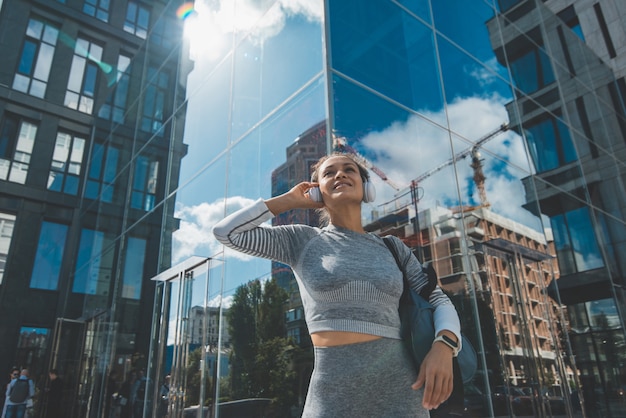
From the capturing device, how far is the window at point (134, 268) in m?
7.96

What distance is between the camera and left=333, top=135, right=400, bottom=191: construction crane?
4285 mm

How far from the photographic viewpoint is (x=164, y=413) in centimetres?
608

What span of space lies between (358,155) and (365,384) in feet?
11.0

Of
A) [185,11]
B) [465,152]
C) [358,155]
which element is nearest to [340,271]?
[358,155]

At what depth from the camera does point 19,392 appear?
8867 millimetres

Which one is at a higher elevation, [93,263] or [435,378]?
[93,263]

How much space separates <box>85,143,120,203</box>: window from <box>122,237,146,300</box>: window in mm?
2826

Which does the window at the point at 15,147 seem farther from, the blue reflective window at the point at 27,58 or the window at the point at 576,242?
the window at the point at 576,242

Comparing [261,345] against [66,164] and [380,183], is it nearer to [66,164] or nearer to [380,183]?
[380,183]

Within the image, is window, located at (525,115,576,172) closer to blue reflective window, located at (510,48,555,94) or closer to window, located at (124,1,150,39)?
blue reflective window, located at (510,48,555,94)

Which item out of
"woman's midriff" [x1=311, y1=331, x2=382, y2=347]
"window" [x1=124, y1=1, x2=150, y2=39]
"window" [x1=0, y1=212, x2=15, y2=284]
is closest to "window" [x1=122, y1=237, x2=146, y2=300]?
"window" [x1=0, y1=212, x2=15, y2=284]

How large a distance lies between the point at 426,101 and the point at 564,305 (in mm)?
3625

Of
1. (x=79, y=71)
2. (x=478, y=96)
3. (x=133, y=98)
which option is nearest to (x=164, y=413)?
(x=478, y=96)

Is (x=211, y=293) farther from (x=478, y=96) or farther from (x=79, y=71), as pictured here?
(x=79, y=71)
